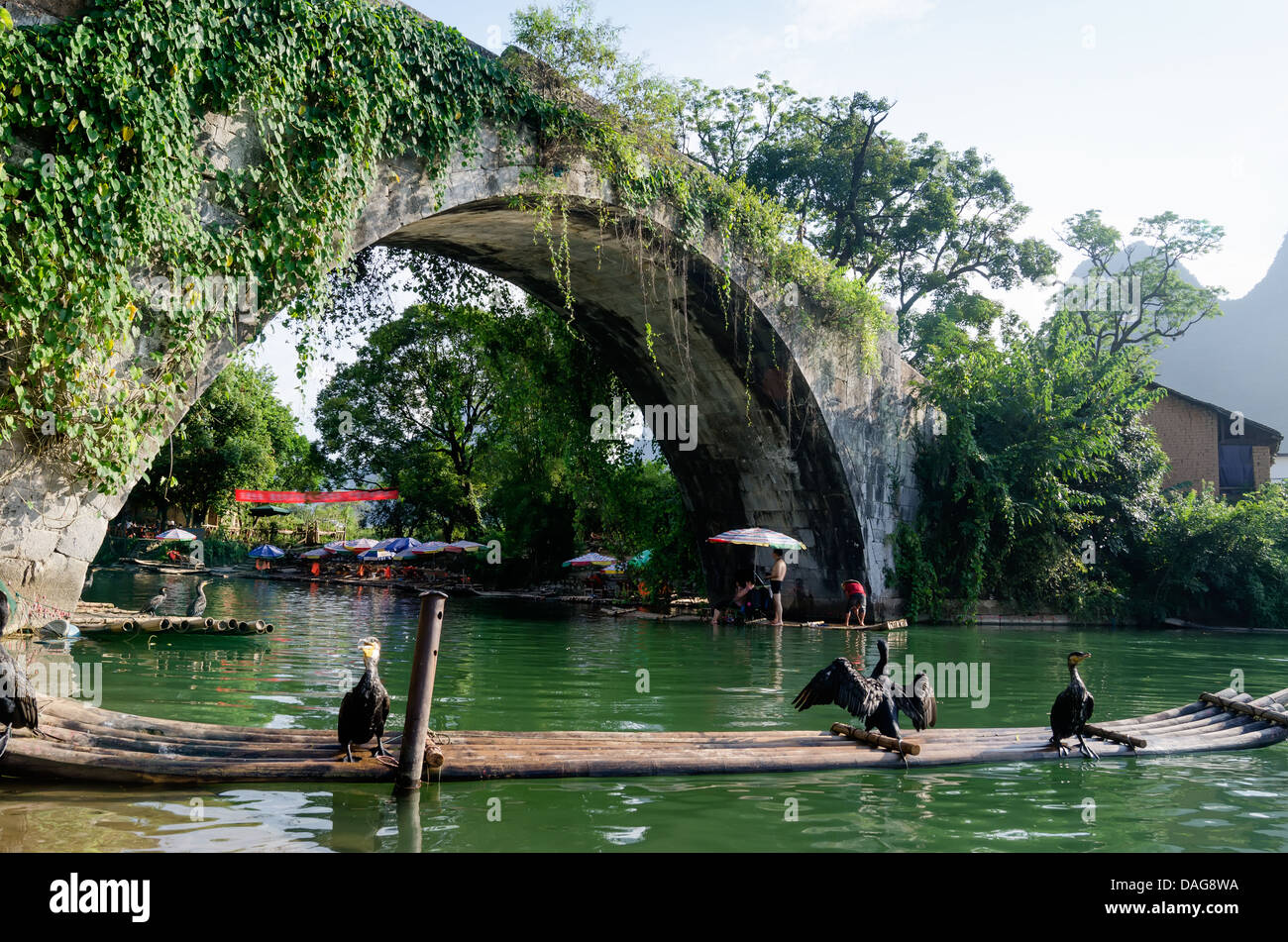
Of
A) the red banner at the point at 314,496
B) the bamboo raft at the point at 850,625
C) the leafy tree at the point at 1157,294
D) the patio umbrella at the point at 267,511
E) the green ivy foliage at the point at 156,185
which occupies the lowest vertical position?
the bamboo raft at the point at 850,625

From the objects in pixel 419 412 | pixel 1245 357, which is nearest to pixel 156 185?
pixel 419 412

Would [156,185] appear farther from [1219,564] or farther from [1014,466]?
[1219,564]

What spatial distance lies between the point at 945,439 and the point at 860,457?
2.19 metres

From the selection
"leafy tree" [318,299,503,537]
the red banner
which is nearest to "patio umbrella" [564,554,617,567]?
"leafy tree" [318,299,503,537]

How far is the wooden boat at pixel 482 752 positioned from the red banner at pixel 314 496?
1094 inches

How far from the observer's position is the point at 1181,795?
5426 millimetres

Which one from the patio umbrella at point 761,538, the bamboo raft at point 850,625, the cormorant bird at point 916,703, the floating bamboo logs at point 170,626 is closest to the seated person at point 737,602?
the bamboo raft at point 850,625

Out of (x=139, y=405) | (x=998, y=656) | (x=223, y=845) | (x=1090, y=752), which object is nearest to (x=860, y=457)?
(x=998, y=656)

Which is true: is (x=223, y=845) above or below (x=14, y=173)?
below

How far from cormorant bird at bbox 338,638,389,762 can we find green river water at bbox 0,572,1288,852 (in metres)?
0.24

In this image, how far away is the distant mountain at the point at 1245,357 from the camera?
2835 inches

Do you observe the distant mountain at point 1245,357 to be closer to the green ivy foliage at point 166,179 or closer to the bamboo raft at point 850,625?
the bamboo raft at point 850,625
